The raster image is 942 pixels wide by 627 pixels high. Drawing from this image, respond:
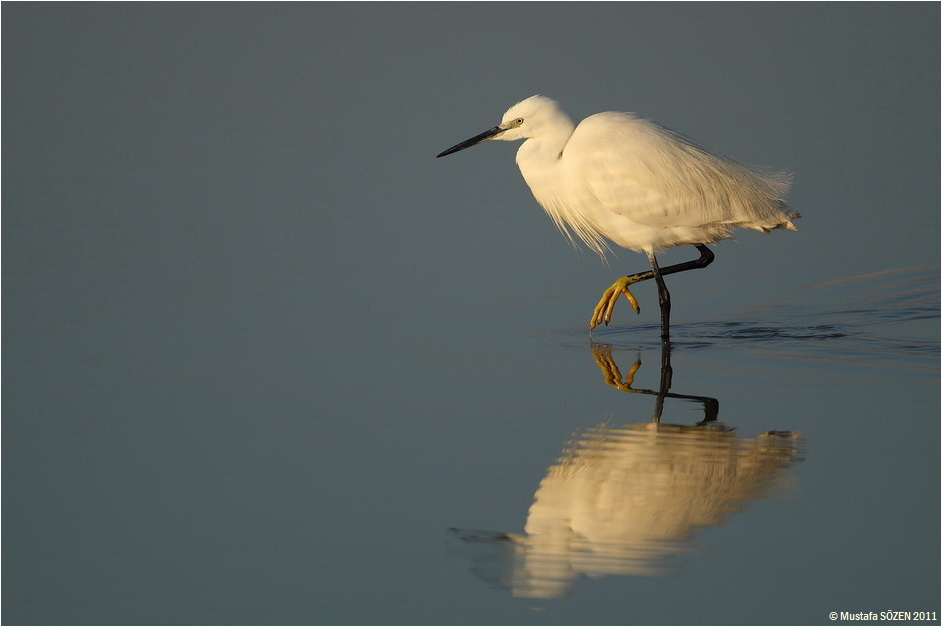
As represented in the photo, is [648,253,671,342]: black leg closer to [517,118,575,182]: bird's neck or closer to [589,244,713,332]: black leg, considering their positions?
[589,244,713,332]: black leg

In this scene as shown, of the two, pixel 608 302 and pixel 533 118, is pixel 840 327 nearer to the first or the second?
pixel 608 302

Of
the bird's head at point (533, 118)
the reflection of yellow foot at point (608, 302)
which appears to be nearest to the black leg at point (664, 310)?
the reflection of yellow foot at point (608, 302)

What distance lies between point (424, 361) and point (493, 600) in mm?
2922

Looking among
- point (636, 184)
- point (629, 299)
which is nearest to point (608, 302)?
point (629, 299)

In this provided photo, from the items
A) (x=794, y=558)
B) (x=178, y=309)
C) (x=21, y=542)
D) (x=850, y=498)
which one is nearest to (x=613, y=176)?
(x=178, y=309)

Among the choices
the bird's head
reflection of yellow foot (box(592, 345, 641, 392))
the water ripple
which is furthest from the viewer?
the bird's head

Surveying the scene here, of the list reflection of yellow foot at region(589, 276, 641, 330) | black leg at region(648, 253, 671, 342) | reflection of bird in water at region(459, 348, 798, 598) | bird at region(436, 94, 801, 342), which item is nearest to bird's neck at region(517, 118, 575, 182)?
bird at region(436, 94, 801, 342)

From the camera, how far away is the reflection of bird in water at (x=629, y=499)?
4.27 m

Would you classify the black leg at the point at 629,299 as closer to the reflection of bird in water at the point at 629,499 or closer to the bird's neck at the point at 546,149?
the bird's neck at the point at 546,149

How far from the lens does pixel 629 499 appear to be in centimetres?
475

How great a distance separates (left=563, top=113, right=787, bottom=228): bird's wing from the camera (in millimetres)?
7664

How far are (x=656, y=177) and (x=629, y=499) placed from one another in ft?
10.8

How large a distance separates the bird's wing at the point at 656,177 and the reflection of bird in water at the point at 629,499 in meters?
2.29

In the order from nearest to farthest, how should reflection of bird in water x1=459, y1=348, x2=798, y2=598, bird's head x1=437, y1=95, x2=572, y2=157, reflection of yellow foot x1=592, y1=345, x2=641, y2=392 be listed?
reflection of bird in water x1=459, y1=348, x2=798, y2=598, reflection of yellow foot x1=592, y1=345, x2=641, y2=392, bird's head x1=437, y1=95, x2=572, y2=157
